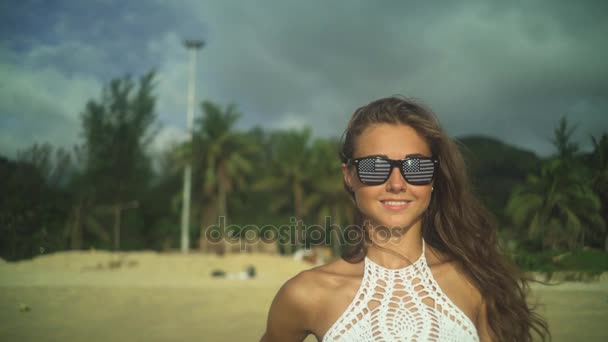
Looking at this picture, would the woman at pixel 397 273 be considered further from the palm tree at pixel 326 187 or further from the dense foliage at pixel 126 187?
the palm tree at pixel 326 187

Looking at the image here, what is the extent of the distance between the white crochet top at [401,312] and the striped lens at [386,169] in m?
0.33

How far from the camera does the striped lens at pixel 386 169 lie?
5.50 ft

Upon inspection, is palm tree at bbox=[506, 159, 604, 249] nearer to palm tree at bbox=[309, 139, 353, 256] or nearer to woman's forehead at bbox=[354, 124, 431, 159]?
woman's forehead at bbox=[354, 124, 431, 159]

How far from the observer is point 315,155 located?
29234 mm

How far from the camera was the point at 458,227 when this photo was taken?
1951 millimetres

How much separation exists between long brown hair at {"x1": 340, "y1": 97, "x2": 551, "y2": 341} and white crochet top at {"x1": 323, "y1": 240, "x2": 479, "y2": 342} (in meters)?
0.19

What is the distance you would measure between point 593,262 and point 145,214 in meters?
28.4

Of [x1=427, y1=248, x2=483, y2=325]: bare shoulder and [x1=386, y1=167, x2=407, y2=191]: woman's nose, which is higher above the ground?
[x1=386, y1=167, x2=407, y2=191]: woman's nose

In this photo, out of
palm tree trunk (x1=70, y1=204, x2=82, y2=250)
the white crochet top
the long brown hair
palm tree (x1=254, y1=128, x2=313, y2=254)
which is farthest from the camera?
palm tree (x1=254, y1=128, x2=313, y2=254)

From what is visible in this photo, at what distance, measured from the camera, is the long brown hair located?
5.66ft

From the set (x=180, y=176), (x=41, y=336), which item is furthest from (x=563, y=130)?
(x=180, y=176)

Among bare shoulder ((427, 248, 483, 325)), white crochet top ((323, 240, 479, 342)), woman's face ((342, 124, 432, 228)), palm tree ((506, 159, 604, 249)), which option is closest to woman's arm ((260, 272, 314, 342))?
white crochet top ((323, 240, 479, 342))

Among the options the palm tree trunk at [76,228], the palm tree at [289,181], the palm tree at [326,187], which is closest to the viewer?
the palm tree trunk at [76,228]

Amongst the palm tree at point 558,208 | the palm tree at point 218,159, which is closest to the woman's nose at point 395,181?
the palm tree at point 558,208
